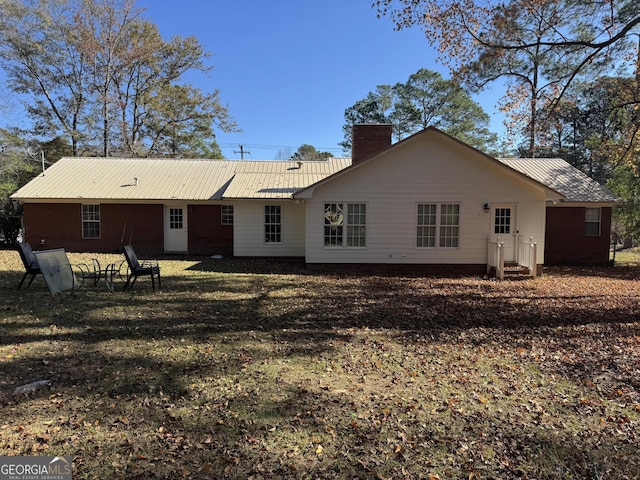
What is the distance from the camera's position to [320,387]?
14.6ft

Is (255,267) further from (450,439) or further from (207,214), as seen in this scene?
(450,439)

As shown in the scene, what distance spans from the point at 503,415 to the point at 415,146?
10.6 meters

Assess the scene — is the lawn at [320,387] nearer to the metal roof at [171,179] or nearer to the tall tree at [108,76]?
the metal roof at [171,179]

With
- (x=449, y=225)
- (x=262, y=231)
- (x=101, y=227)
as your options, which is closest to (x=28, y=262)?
(x=262, y=231)

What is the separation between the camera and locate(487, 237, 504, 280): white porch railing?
12.3 metres

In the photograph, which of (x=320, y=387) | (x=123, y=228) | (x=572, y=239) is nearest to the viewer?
(x=320, y=387)

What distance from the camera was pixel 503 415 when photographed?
3871 mm

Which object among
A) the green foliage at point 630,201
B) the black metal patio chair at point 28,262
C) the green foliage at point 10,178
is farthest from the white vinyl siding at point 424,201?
the green foliage at point 10,178

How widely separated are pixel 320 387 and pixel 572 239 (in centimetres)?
1667

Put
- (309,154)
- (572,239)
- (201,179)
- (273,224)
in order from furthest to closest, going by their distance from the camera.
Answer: (309,154), (201,179), (572,239), (273,224)

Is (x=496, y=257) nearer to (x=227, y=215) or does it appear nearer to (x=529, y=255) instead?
(x=529, y=255)

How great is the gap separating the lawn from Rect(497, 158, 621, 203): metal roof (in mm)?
9276

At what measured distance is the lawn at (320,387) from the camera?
312 cm

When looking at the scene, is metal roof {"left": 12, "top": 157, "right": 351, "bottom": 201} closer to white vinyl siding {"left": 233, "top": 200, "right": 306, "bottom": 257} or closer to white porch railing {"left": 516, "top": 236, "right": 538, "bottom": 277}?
white vinyl siding {"left": 233, "top": 200, "right": 306, "bottom": 257}
